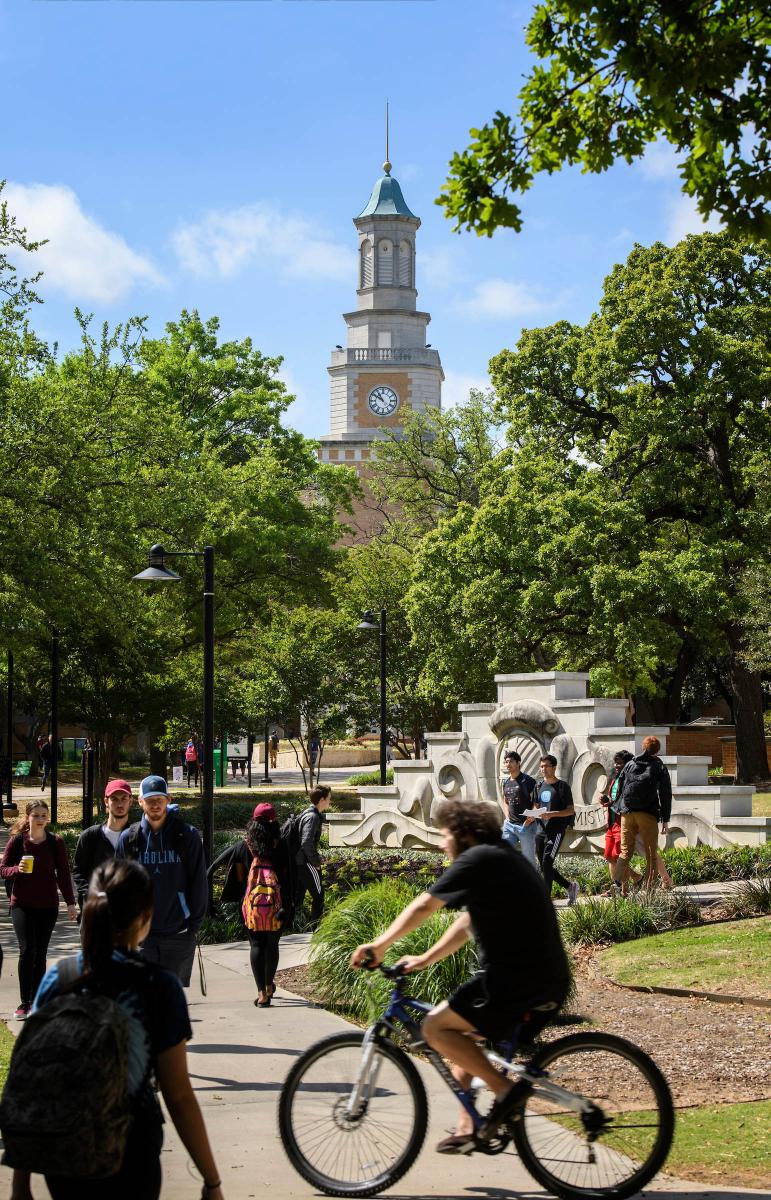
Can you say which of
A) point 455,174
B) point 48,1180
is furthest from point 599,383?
point 48,1180

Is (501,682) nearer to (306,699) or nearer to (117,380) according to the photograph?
(117,380)

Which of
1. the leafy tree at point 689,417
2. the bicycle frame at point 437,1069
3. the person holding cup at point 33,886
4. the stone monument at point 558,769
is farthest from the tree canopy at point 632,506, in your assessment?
the bicycle frame at point 437,1069

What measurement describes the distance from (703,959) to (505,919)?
247 inches

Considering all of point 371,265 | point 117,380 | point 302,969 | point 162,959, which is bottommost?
point 302,969

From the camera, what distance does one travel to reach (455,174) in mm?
7559

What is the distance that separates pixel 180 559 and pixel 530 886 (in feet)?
75.9

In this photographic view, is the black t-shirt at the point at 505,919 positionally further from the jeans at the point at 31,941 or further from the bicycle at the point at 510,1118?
the jeans at the point at 31,941

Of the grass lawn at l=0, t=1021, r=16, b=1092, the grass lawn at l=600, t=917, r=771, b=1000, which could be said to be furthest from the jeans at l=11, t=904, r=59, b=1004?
the grass lawn at l=600, t=917, r=771, b=1000

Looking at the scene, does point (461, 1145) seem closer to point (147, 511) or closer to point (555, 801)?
point (555, 801)

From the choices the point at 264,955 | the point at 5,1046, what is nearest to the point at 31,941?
the point at 5,1046

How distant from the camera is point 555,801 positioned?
47.7 ft

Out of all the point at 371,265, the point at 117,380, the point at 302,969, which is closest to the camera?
the point at 302,969

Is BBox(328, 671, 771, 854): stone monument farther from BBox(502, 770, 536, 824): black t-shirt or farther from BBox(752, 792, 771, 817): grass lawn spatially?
BBox(752, 792, 771, 817): grass lawn

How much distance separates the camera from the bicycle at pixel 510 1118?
5.32 m
